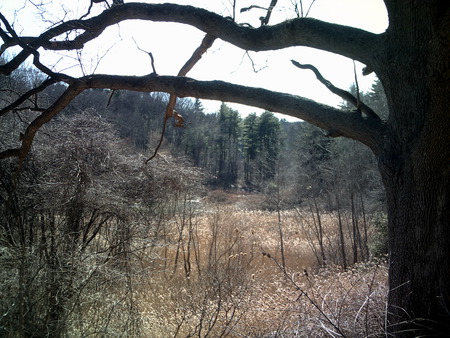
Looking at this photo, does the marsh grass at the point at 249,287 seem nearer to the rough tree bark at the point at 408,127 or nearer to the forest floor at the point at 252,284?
the forest floor at the point at 252,284

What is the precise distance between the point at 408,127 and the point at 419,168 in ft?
1.19

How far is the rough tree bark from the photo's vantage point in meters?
3.30

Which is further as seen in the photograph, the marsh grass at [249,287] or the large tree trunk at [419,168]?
the marsh grass at [249,287]

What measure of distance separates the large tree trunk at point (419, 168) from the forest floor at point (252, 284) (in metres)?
0.39

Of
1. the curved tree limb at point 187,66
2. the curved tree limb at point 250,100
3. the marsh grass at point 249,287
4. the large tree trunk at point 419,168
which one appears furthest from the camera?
the curved tree limb at point 187,66

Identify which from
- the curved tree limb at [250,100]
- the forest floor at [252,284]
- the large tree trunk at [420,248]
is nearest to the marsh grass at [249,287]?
the forest floor at [252,284]

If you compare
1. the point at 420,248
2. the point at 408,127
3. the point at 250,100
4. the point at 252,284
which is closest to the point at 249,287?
the point at 252,284

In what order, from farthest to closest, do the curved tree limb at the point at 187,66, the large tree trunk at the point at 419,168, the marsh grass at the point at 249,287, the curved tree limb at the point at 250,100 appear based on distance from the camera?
1. the curved tree limb at the point at 187,66
2. the marsh grass at the point at 249,287
3. the curved tree limb at the point at 250,100
4. the large tree trunk at the point at 419,168

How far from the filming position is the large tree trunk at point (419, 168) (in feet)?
10.8

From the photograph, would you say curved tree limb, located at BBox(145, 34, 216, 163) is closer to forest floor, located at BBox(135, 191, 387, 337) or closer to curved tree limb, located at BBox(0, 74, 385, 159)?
curved tree limb, located at BBox(0, 74, 385, 159)

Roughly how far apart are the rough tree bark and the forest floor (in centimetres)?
41

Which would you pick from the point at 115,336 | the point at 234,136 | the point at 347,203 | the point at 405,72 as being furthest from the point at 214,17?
the point at 234,136

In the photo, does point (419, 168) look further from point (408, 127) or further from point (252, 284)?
point (252, 284)

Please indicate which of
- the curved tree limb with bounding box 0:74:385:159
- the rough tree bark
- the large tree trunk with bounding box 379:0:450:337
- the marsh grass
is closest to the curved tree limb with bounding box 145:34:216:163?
the curved tree limb with bounding box 0:74:385:159
